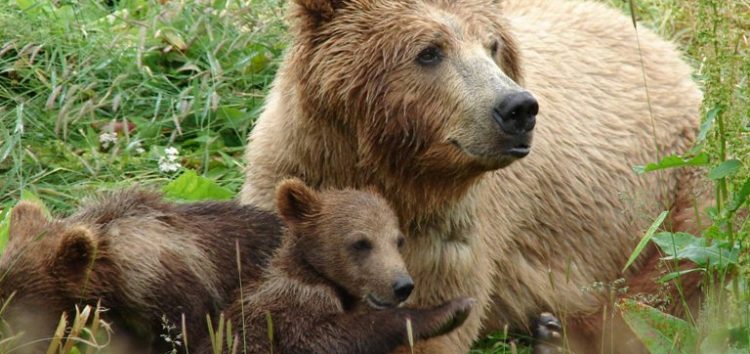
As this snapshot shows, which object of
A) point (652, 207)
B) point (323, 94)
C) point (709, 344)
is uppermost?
point (323, 94)

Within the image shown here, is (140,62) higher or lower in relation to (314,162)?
lower

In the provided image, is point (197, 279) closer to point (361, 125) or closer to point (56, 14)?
point (361, 125)

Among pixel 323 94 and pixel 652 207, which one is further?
pixel 652 207

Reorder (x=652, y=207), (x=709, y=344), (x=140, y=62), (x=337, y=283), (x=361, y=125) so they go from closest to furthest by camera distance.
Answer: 1. (x=709, y=344)
2. (x=337, y=283)
3. (x=361, y=125)
4. (x=652, y=207)
5. (x=140, y=62)

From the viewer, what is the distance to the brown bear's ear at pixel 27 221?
5.64 metres

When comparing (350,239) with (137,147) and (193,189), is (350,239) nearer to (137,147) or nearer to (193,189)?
(193,189)

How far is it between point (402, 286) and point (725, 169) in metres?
1.33

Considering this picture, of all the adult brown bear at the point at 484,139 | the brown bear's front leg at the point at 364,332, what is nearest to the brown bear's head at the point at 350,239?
the brown bear's front leg at the point at 364,332

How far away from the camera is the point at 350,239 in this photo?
5562mm

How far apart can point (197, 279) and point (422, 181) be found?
112 cm

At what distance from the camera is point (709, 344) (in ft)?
17.1

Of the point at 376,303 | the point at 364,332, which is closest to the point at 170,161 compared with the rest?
the point at 376,303

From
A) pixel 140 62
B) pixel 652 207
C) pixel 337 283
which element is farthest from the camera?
pixel 140 62

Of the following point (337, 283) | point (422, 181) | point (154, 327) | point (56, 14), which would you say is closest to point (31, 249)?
point (154, 327)
